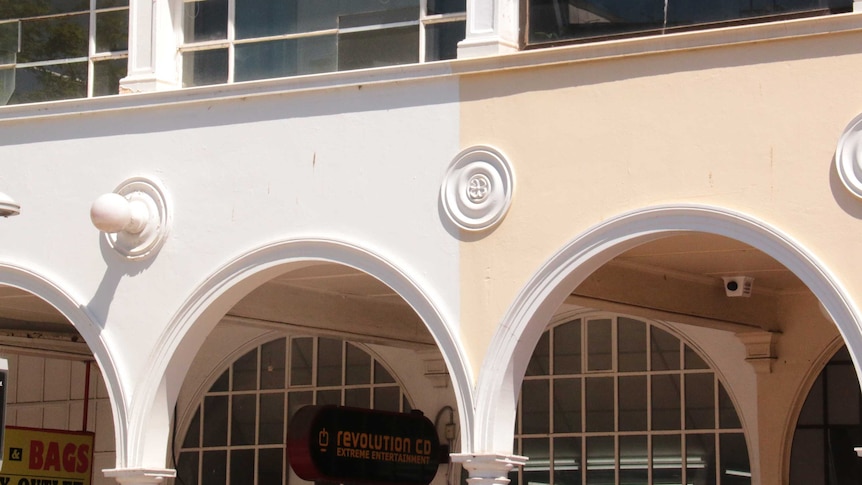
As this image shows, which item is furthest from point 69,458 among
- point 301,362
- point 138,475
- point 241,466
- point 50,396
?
point 138,475

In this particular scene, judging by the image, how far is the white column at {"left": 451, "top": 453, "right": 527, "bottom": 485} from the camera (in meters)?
11.0

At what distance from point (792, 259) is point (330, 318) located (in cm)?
587

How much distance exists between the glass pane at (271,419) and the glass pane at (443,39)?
5812 millimetres

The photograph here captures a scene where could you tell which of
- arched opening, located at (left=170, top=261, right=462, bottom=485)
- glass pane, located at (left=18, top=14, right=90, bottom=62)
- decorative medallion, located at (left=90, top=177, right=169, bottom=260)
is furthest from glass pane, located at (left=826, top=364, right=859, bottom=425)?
glass pane, located at (left=18, top=14, right=90, bottom=62)

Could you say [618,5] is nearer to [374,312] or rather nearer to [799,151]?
[799,151]

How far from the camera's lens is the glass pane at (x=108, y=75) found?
44.0 ft

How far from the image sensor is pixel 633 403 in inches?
599

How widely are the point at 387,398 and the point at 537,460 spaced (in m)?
1.77

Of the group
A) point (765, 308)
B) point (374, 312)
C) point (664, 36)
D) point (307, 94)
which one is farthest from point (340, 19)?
point (765, 308)

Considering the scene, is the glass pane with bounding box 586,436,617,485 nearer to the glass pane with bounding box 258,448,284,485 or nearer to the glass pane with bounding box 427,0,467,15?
the glass pane with bounding box 258,448,284,485

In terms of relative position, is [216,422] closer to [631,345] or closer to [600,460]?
[600,460]

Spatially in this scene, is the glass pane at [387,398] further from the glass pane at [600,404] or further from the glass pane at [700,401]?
the glass pane at [700,401]

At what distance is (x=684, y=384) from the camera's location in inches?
594

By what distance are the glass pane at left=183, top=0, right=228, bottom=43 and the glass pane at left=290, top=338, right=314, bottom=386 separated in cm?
465
